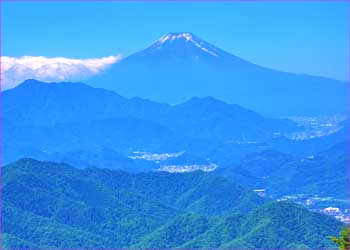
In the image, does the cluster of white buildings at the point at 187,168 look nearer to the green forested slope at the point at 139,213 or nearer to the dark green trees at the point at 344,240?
the green forested slope at the point at 139,213

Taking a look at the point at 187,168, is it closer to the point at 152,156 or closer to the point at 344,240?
the point at 152,156

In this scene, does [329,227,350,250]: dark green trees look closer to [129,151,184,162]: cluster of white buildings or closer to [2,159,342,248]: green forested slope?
[2,159,342,248]: green forested slope

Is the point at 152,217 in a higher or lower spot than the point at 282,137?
lower

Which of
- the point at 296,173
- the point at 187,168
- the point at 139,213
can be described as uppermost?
the point at 187,168

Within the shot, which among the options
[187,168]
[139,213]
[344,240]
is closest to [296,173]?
[187,168]

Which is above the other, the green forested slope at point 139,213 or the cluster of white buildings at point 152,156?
the cluster of white buildings at point 152,156

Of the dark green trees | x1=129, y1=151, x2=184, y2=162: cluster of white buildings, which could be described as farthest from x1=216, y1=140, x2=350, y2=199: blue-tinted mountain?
the dark green trees

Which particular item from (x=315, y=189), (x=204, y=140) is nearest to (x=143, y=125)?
(x=204, y=140)

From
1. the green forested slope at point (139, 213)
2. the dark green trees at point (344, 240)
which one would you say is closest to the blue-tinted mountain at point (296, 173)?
the green forested slope at point (139, 213)

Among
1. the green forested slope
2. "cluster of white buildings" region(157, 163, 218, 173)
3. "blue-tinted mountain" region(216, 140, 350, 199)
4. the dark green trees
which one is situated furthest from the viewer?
"cluster of white buildings" region(157, 163, 218, 173)

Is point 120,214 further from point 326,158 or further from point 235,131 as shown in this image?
point 235,131

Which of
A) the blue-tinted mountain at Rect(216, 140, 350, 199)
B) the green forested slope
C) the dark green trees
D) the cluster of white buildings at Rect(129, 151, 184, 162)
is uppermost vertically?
the cluster of white buildings at Rect(129, 151, 184, 162)
